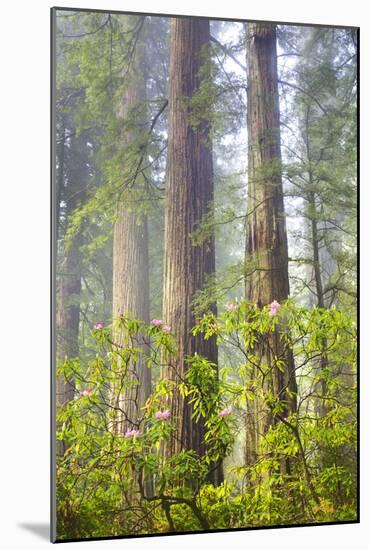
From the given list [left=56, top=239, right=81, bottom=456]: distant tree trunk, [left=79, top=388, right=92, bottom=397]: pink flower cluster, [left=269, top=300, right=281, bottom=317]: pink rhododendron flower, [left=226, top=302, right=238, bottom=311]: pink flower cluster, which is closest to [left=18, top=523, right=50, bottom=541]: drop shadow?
[left=56, top=239, right=81, bottom=456]: distant tree trunk

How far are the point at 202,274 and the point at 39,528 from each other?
1.91m

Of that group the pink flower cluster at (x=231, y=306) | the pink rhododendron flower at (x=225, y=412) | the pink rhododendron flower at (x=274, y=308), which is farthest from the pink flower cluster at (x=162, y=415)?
the pink rhododendron flower at (x=274, y=308)

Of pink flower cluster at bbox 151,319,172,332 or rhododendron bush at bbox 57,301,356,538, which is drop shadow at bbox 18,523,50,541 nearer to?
rhododendron bush at bbox 57,301,356,538

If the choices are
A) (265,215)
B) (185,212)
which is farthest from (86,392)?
(265,215)

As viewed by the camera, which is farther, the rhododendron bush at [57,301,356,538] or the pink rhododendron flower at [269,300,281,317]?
the pink rhododendron flower at [269,300,281,317]

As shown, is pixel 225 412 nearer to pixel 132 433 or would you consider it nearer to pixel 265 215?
pixel 132 433

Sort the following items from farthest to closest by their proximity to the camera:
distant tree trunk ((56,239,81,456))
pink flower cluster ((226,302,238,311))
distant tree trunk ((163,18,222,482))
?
pink flower cluster ((226,302,238,311)) < distant tree trunk ((163,18,222,482)) < distant tree trunk ((56,239,81,456))

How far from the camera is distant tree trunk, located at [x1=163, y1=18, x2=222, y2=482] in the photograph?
5.32 meters

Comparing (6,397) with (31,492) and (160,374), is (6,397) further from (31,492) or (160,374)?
(160,374)

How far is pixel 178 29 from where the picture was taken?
5426 millimetres

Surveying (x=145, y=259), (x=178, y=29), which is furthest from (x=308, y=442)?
(x=178, y=29)

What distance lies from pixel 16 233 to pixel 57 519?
182 centimetres

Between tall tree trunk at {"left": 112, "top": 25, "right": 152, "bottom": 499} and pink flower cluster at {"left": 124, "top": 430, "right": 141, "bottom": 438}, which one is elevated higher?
tall tree trunk at {"left": 112, "top": 25, "right": 152, "bottom": 499}

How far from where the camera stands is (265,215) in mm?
5535
